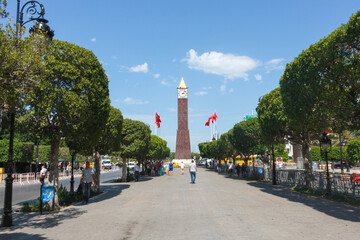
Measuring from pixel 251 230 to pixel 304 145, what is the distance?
1168 cm

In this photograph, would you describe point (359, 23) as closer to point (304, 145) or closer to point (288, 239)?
point (288, 239)

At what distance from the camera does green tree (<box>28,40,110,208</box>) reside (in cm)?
880

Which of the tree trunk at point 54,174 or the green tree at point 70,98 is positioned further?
the tree trunk at point 54,174

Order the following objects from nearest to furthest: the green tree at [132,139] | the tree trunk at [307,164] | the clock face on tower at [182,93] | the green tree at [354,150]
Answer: the tree trunk at [307,164] < the green tree at [132,139] < the green tree at [354,150] < the clock face on tower at [182,93]

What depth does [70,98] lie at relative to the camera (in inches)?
356

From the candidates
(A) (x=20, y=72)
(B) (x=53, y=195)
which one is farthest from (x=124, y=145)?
(A) (x=20, y=72)

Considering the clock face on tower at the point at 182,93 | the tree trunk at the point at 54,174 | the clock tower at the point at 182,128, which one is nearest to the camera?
the tree trunk at the point at 54,174

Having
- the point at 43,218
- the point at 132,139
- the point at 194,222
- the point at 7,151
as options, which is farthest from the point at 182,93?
the point at 194,222

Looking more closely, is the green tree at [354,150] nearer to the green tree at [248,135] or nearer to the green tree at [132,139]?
the green tree at [248,135]

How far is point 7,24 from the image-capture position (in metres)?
6.25

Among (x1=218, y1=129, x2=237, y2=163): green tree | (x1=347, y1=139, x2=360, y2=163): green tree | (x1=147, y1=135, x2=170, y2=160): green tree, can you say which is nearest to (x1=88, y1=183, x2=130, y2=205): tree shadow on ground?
(x1=147, y1=135, x2=170, y2=160): green tree

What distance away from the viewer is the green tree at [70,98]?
880cm

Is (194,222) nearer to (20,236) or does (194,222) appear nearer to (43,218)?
(20,236)

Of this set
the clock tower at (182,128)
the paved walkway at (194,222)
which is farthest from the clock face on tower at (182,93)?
the paved walkway at (194,222)
